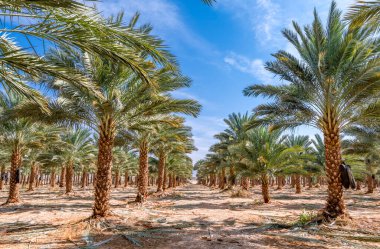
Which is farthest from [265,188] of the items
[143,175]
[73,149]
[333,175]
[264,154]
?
[73,149]

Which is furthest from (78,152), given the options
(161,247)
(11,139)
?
(161,247)

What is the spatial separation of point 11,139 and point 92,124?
870 centimetres

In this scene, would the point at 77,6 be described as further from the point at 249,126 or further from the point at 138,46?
the point at 249,126

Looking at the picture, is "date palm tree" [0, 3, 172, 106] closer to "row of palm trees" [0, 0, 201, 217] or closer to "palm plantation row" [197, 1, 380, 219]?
"row of palm trees" [0, 0, 201, 217]

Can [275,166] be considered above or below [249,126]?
below

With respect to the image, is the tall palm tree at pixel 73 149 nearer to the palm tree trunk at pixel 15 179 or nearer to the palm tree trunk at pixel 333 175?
the palm tree trunk at pixel 15 179

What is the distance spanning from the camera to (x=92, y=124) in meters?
10.6

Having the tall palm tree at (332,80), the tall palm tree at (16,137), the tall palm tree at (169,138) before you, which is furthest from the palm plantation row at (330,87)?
the tall palm tree at (16,137)

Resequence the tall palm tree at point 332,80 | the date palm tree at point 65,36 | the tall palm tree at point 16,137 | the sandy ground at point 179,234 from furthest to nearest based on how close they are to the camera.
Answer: the tall palm tree at point 16,137 → the tall palm tree at point 332,80 → the sandy ground at point 179,234 → the date palm tree at point 65,36

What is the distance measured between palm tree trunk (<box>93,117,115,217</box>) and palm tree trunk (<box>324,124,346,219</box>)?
7613 mm

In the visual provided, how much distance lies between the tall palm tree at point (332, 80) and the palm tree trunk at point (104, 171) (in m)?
6.61

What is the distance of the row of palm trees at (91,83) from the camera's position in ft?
16.4

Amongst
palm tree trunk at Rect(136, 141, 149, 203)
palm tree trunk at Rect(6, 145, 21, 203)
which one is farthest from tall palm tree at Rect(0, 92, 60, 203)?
palm tree trunk at Rect(136, 141, 149, 203)

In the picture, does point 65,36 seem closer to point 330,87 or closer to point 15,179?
point 330,87
